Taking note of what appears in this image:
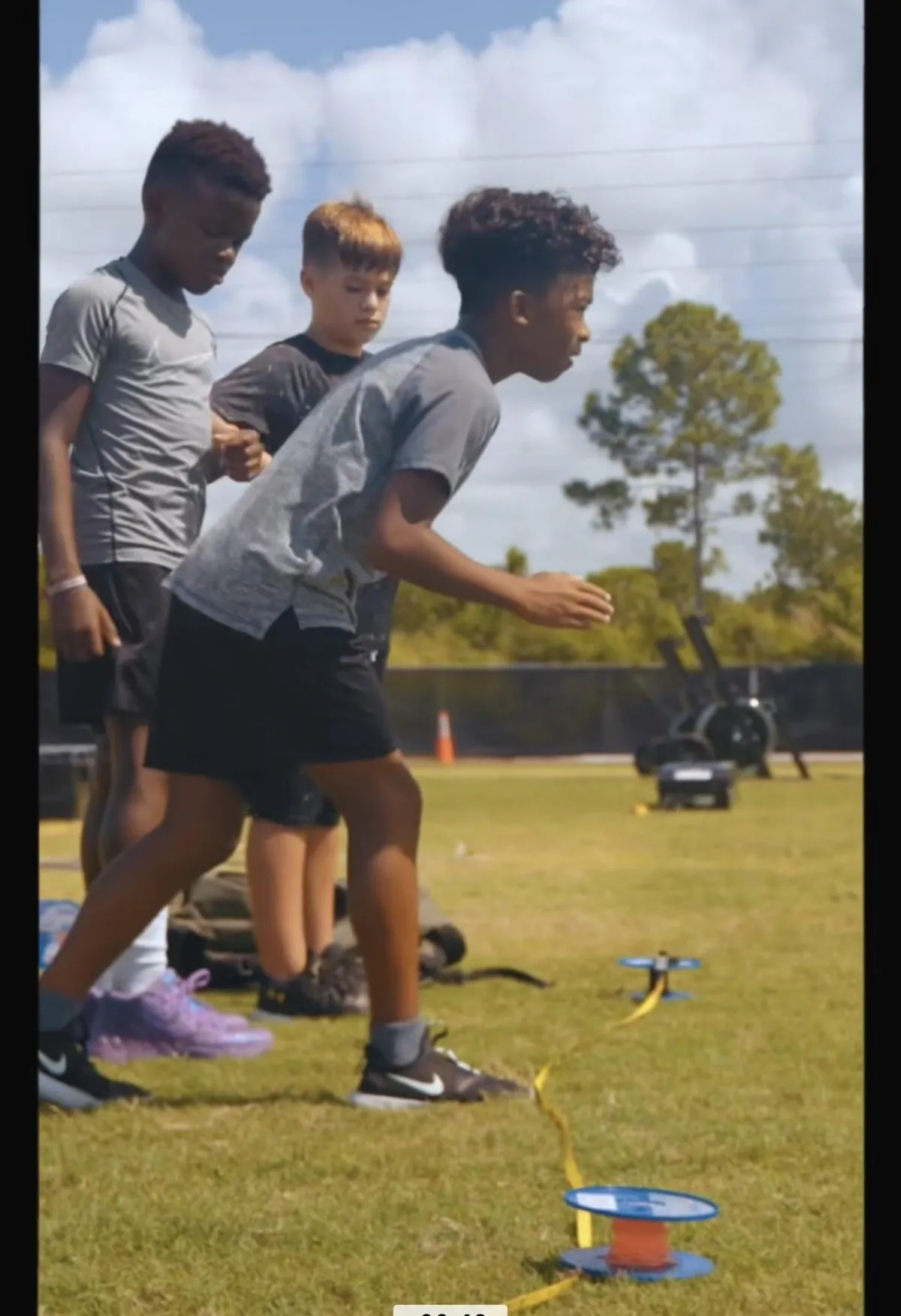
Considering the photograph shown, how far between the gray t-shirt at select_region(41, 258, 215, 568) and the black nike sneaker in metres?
1.47

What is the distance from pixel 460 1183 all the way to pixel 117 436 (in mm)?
1357

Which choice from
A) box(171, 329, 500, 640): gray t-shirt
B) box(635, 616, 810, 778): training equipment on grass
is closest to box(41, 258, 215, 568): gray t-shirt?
box(171, 329, 500, 640): gray t-shirt

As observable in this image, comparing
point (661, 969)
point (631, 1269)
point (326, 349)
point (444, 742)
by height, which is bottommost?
point (444, 742)

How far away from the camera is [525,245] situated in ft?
10.2

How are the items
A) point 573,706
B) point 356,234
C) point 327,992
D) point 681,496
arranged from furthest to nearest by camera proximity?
point 573,706 < point 681,496 < point 327,992 < point 356,234

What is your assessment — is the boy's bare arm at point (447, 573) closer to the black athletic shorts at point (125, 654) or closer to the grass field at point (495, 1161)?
the black athletic shorts at point (125, 654)

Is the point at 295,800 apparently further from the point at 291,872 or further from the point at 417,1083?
the point at 417,1083

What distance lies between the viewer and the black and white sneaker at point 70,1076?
11.6ft

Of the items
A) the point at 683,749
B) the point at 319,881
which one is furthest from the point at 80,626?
the point at 683,749

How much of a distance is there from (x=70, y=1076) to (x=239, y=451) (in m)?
1.22

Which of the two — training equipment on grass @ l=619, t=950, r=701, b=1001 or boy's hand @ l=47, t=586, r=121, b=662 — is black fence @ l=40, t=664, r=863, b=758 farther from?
boy's hand @ l=47, t=586, r=121, b=662

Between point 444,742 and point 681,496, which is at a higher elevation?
point 681,496

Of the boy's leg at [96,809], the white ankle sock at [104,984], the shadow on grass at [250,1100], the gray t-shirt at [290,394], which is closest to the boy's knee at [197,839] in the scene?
the boy's leg at [96,809]

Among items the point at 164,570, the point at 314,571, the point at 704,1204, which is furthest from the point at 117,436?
the point at 704,1204
